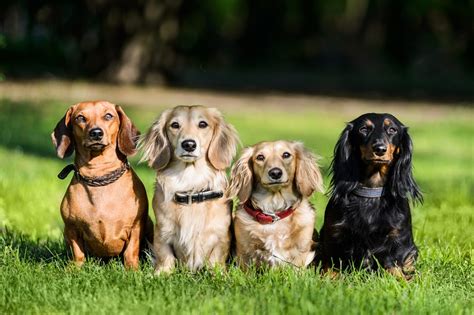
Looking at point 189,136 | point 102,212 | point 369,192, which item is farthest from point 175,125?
point 369,192

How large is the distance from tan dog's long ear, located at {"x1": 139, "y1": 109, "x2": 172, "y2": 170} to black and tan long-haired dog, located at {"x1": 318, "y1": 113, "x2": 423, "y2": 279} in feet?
3.52

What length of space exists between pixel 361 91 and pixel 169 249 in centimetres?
2402

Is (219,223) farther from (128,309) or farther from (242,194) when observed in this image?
(128,309)

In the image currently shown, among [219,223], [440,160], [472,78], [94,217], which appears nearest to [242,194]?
[219,223]

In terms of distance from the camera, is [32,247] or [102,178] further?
[32,247]

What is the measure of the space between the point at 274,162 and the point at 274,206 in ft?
0.95

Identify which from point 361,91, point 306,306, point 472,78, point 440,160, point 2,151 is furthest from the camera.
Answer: point 472,78

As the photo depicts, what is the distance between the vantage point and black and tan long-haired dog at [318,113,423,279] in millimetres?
5676

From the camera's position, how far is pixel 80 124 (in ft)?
19.1

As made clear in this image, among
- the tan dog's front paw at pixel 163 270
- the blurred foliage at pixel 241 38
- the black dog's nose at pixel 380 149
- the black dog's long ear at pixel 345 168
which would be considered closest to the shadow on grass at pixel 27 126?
the blurred foliage at pixel 241 38

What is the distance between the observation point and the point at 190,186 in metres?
5.79

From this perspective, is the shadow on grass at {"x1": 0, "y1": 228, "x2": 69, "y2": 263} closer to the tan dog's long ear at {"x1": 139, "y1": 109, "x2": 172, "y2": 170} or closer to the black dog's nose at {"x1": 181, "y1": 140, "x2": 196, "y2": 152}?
the tan dog's long ear at {"x1": 139, "y1": 109, "x2": 172, "y2": 170}

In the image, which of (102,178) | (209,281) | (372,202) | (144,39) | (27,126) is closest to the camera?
(209,281)

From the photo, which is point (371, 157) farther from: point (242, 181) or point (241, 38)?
point (241, 38)
